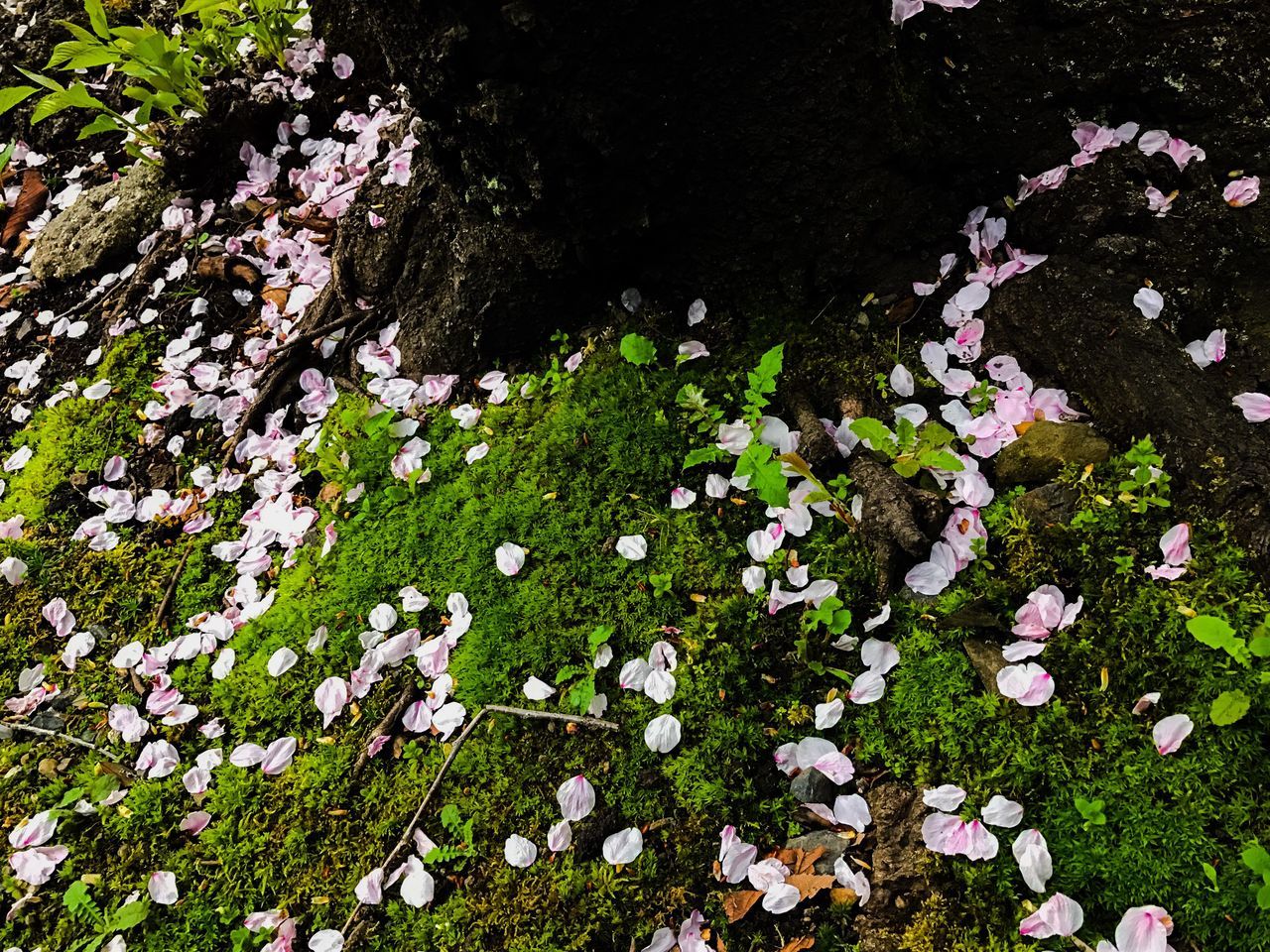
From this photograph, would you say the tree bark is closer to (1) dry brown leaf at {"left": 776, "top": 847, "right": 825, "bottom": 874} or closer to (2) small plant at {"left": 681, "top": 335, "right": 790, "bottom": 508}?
(2) small plant at {"left": 681, "top": 335, "right": 790, "bottom": 508}

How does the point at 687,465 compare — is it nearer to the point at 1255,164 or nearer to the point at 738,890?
the point at 738,890

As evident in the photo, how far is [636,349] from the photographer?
111 inches

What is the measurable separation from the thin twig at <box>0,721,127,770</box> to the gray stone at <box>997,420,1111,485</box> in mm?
2998

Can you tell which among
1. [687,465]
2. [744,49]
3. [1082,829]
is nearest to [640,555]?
[687,465]

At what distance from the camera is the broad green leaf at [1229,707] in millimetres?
1804

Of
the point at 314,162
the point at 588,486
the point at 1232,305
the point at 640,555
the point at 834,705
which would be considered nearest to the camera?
the point at 834,705

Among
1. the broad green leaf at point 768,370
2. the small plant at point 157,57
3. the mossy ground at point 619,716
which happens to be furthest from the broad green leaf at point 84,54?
the broad green leaf at point 768,370

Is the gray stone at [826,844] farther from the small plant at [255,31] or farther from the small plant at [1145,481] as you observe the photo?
the small plant at [255,31]

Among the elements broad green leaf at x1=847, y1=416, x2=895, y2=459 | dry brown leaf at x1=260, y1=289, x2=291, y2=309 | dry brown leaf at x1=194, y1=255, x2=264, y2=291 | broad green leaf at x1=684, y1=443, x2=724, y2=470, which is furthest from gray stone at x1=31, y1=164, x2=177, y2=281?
broad green leaf at x1=847, y1=416, x2=895, y2=459

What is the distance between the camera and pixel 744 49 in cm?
242

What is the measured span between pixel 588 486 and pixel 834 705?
1067mm

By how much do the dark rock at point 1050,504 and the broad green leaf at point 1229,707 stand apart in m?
0.58

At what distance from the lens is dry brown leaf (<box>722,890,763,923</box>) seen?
1.99 m

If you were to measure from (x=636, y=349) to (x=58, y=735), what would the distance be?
2419 mm
